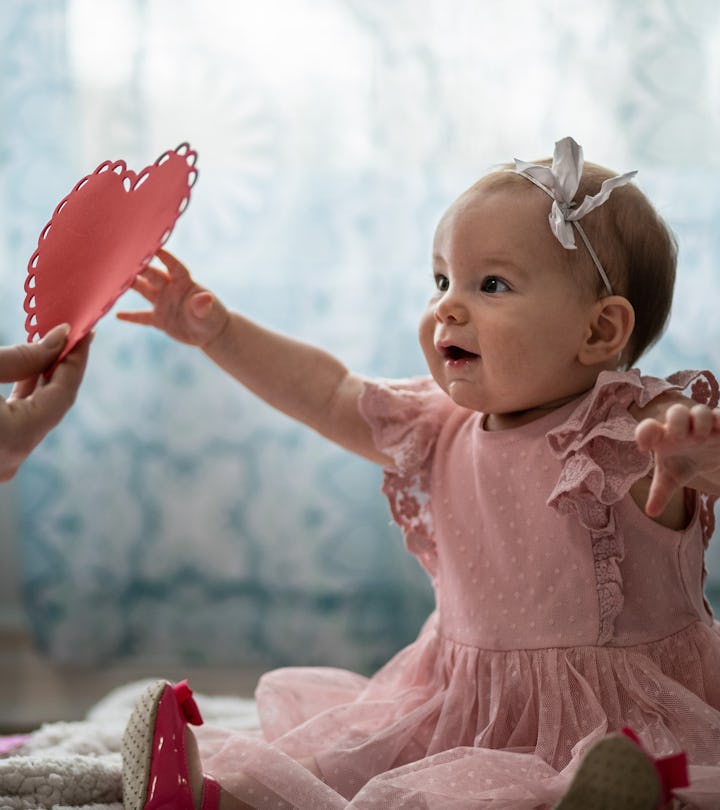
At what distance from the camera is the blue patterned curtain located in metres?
1.69

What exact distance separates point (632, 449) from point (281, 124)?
3.22 ft

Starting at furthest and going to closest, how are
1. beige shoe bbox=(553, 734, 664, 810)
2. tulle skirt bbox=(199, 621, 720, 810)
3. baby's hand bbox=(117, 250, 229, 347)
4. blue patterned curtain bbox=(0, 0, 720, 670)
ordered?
blue patterned curtain bbox=(0, 0, 720, 670)
baby's hand bbox=(117, 250, 229, 347)
tulle skirt bbox=(199, 621, 720, 810)
beige shoe bbox=(553, 734, 664, 810)

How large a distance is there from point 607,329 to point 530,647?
311 mm

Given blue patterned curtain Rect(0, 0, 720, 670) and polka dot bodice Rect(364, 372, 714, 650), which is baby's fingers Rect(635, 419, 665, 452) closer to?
polka dot bodice Rect(364, 372, 714, 650)

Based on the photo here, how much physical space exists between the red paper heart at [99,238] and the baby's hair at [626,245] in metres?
0.31

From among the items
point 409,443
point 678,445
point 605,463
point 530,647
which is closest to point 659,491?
point 678,445

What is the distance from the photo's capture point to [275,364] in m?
1.19

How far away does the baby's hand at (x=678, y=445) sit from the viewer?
78 centimetres

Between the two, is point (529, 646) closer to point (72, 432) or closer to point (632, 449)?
point (632, 449)

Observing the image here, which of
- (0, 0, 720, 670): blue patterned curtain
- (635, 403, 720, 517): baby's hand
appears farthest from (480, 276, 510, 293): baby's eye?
(0, 0, 720, 670): blue patterned curtain

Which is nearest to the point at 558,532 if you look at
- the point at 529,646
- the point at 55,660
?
the point at 529,646

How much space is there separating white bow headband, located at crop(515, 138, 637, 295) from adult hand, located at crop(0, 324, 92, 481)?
0.45 metres

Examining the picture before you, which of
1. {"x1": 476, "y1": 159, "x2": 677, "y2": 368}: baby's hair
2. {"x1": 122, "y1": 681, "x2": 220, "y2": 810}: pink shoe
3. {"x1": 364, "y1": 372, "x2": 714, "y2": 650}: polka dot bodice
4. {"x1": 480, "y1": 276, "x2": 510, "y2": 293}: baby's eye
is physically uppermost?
{"x1": 476, "y1": 159, "x2": 677, "y2": 368}: baby's hair

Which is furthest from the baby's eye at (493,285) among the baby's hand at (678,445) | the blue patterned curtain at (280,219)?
the blue patterned curtain at (280,219)
